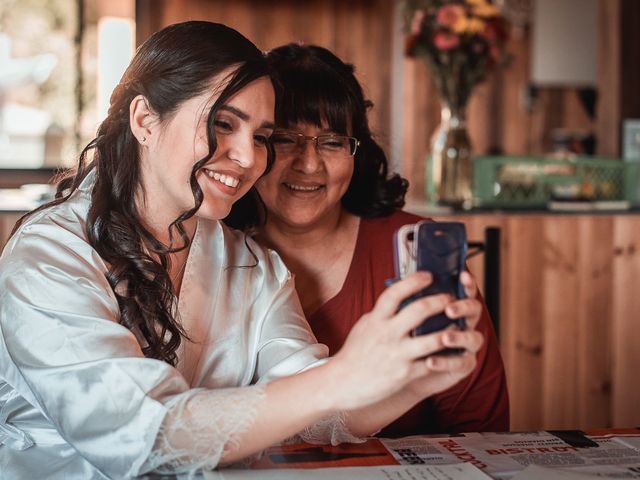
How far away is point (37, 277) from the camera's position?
1.28 meters

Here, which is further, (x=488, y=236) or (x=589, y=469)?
(x=488, y=236)

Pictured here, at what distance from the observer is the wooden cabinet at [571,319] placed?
104 inches

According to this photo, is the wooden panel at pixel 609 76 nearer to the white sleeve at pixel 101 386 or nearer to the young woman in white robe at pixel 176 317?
the young woman in white robe at pixel 176 317

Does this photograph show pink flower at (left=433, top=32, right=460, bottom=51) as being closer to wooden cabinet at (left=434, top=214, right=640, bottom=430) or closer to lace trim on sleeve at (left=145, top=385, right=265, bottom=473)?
wooden cabinet at (left=434, top=214, right=640, bottom=430)

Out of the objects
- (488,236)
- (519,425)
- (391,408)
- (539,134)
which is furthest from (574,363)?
(539,134)

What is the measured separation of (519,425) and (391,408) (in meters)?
1.45

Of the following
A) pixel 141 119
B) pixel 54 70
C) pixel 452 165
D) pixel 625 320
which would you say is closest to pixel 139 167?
pixel 141 119

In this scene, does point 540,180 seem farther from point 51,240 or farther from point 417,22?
point 51,240

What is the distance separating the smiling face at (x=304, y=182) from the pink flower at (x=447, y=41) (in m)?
1.12

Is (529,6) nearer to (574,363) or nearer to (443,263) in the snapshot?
(574,363)

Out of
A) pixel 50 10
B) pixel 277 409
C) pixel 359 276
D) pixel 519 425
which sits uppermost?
pixel 50 10

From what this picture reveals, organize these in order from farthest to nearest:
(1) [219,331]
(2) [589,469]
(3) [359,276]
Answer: (3) [359,276] < (1) [219,331] < (2) [589,469]

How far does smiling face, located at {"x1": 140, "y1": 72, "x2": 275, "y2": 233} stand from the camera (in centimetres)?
137

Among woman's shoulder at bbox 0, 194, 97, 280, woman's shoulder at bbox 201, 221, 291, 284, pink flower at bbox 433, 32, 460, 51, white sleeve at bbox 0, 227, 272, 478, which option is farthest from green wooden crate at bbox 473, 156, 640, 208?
white sleeve at bbox 0, 227, 272, 478
